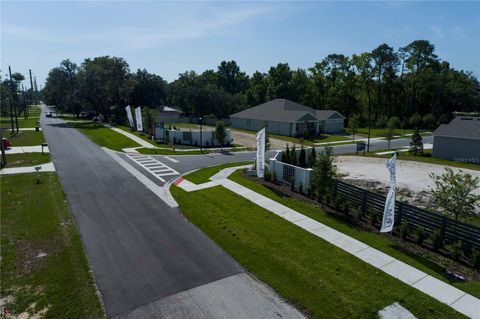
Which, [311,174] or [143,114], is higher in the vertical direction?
[143,114]

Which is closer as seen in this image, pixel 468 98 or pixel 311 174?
pixel 311 174

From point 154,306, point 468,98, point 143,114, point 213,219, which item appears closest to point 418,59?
point 468,98

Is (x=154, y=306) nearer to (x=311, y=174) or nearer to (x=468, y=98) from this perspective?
(x=311, y=174)

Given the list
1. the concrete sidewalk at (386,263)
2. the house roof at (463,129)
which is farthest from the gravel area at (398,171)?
the concrete sidewalk at (386,263)

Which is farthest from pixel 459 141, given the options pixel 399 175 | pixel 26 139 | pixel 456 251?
pixel 26 139

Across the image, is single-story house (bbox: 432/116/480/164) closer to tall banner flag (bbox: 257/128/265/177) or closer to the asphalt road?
tall banner flag (bbox: 257/128/265/177)
